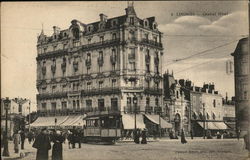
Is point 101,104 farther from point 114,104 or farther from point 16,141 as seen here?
point 16,141

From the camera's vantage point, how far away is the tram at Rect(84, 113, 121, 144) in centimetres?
1124

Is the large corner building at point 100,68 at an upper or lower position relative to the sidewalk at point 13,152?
upper

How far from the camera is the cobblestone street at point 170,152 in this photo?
9633 millimetres

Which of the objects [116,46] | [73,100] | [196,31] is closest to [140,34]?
[116,46]

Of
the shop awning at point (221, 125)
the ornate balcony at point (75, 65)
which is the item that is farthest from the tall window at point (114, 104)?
the shop awning at point (221, 125)

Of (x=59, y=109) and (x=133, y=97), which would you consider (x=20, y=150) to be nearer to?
(x=59, y=109)

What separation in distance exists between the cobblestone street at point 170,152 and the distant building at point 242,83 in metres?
0.48

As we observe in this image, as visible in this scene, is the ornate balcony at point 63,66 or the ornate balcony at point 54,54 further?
the ornate balcony at point 63,66

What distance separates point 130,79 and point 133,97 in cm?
43

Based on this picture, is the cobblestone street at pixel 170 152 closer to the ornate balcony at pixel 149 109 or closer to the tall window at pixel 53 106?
the ornate balcony at pixel 149 109

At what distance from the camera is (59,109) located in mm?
11109

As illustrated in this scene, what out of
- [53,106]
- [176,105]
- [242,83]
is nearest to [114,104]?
[53,106]

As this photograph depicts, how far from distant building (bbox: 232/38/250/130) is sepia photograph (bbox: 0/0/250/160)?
0.8 inches

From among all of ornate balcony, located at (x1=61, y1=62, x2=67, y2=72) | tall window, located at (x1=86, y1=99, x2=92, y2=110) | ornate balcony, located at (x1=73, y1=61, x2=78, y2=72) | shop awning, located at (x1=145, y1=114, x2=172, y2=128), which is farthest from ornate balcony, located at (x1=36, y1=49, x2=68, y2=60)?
shop awning, located at (x1=145, y1=114, x2=172, y2=128)
